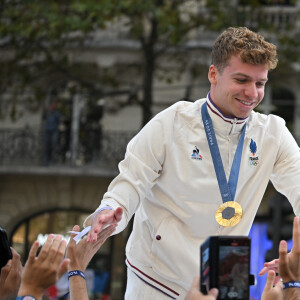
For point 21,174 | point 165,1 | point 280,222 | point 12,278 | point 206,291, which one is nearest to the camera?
point 206,291

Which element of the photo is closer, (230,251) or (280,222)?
(230,251)

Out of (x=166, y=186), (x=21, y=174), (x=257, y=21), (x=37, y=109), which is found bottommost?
(x=21, y=174)

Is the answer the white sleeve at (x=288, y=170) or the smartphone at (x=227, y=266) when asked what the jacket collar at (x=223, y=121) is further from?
the smartphone at (x=227, y=266)

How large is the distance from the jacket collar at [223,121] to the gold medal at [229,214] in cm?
41

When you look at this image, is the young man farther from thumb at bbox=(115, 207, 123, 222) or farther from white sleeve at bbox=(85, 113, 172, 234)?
thumb at bbox=(115, 207, 123, 222)

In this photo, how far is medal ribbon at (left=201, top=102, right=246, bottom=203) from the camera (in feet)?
14.8

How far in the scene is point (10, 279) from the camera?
353 cm

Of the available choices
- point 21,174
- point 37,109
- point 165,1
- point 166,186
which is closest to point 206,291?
point 166,186

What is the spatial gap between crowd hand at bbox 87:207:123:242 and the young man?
0.32m

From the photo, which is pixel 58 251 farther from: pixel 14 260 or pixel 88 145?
pixel 88 145

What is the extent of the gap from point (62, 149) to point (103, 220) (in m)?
16.1

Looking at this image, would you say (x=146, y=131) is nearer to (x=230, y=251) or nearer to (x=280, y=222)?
(x=230, y=251)

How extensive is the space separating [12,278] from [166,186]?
Result: 1.36 metres

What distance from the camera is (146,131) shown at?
184 inches
